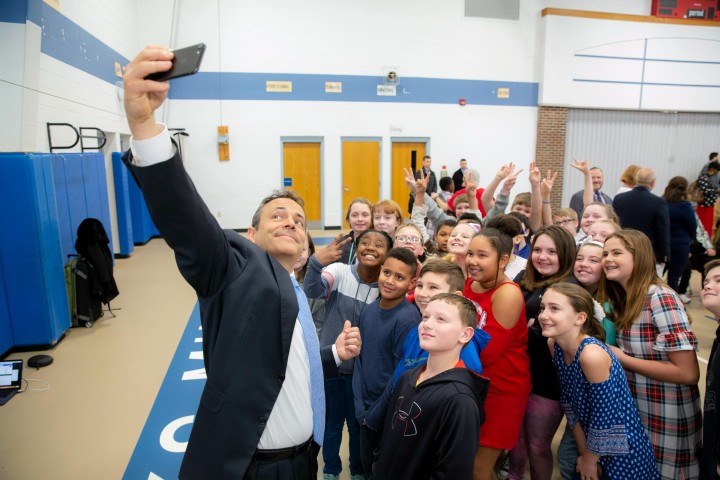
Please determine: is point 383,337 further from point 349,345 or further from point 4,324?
point 4,324

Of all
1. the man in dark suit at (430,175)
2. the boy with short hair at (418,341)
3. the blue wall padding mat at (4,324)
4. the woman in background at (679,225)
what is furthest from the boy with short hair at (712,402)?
the man in dark suit at (430,175)

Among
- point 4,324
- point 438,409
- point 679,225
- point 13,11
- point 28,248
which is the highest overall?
point 13,11

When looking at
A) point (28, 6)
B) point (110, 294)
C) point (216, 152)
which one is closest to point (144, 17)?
point (216, 152)

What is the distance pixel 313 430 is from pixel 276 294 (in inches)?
21.1

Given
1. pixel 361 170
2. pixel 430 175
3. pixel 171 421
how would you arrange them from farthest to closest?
pixel 361 170 → pixel 430 175 → pixel 171 421

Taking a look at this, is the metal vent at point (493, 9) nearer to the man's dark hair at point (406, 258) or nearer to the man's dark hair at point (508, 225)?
the man's dark hair at point (508, 225)

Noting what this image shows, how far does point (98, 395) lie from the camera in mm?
3971

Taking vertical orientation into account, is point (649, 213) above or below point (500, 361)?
above

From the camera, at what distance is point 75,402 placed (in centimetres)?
385

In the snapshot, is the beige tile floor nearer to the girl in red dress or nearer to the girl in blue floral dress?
the girl in red dress

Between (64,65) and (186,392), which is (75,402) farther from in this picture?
(64,65)

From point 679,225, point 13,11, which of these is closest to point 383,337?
point 679,225

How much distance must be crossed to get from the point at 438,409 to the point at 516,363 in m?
0.70

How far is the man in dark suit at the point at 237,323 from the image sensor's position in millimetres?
1049
